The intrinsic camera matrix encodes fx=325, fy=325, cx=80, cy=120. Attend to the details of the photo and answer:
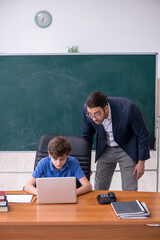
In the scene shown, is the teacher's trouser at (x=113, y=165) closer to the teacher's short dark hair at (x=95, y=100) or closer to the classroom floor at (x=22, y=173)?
the teacher's short dark hair at (x=95, y=100)

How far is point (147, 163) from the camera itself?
188 inches

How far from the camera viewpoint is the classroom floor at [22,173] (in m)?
3.98

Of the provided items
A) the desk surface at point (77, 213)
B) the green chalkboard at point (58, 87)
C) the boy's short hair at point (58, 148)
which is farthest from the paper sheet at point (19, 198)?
the green chalkboard at point (58, 87)

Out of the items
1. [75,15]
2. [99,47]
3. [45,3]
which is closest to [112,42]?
[99,47]

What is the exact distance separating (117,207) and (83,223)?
243 mm

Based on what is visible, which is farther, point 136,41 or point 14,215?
point 136,41

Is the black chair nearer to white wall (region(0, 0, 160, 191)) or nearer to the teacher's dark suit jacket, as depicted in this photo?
the teacher's dark suit jacket

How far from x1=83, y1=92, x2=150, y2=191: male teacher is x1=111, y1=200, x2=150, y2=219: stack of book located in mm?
617

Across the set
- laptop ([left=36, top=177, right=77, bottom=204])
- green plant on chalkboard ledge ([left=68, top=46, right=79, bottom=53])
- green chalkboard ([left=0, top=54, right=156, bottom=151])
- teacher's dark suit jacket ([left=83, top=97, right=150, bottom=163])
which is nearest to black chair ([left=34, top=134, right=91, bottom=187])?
teacher's dark suit jacket ([left=83, top=97, right=150, bottom=163])

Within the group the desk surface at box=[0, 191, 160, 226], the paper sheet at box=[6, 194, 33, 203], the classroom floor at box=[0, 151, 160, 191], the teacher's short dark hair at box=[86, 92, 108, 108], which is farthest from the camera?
the classroom floor at box=[0, 151, 160, 191]

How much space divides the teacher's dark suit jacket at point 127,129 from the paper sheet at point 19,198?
76 cm

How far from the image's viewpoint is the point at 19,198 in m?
2.15

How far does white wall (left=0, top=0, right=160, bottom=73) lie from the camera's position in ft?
23.7

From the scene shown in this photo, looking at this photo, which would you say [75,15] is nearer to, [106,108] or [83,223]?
[106,108]
